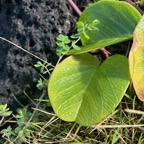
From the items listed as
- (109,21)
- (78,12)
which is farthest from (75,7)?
(109,21)

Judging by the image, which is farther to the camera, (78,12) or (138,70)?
(78,12)

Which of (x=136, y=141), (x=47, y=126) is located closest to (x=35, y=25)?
(x=47, y=126)

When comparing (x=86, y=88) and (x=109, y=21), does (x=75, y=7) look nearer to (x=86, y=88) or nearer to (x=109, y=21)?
(x=109, y=21)

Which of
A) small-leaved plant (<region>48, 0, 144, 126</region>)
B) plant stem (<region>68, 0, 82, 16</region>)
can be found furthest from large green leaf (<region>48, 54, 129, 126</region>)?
plant stem (<region>68, 0, 82, 16</region>)

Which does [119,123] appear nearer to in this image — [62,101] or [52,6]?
[62,101]

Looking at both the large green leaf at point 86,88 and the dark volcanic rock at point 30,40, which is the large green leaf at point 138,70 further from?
the dark volcanic rock at point 30,40

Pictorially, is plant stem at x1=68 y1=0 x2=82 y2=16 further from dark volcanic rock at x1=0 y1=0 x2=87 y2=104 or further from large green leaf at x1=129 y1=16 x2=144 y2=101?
large green leaf at x1=129 y1=16 x2=144 y2=101

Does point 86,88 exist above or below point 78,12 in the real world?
below
